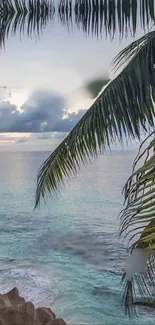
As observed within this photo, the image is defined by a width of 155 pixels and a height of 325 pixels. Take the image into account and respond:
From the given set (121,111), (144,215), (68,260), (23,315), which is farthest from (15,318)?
(68,260)

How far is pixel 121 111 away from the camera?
241 centimetres

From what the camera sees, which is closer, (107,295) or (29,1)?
(29,1)

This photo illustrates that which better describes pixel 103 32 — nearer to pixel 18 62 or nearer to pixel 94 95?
pixel 94 95

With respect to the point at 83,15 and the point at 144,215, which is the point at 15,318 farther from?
the point at 83,15

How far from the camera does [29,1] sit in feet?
6.77

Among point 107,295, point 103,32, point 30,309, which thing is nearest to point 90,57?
point 103,32

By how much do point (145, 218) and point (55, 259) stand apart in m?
10.3

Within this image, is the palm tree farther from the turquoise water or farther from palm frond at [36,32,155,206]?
the turquoise water

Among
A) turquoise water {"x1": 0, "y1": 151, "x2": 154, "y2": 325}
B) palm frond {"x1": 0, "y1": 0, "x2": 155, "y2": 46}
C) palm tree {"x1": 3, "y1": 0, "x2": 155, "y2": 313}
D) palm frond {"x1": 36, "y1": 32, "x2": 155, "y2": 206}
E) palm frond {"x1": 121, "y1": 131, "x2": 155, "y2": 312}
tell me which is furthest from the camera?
turquoise water {"x1": 0, "y1": 151, "x2": 154, "y2": 325}

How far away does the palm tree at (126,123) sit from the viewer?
184 centimetres

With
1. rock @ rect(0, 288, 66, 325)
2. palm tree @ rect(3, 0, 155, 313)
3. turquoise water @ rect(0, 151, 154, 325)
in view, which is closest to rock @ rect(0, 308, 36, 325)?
rock @ rect(0, 288, 66, 325)

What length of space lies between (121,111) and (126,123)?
95mm

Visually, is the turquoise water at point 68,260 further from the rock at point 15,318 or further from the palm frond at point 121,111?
the rock at point 15,318

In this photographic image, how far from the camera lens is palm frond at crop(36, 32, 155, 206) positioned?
2363mm
